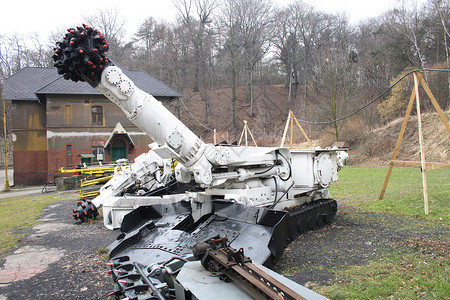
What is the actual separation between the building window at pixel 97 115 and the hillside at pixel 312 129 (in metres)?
8.76

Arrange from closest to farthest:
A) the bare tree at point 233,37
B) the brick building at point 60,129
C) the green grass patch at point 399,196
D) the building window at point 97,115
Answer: the green grass patch at point 399,196 → the brick building at point 60,129 → the building window at point 97,115 → the bare tree at point 233,37

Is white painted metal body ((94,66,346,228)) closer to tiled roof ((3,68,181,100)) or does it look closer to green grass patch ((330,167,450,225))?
green grass patch ((330,167,450,225))

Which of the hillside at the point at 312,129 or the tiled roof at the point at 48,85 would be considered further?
the tiled roof at the point at 48,85

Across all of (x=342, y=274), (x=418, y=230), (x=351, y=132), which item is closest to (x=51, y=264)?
(x=342, y=274)

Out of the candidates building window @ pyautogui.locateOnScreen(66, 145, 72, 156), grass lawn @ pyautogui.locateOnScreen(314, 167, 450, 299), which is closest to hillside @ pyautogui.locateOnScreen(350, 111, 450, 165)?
grass lawn @ pyautogui.locateOnScreen(314, 167, 450, 299)

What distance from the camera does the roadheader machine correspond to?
128 inches

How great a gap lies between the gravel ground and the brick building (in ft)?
63.2

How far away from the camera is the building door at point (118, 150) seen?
28111mm

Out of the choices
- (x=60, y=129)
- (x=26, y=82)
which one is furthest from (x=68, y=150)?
(x=26, y=82)

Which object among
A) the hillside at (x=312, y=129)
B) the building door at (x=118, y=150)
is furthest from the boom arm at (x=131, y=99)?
the building door at (x=118, y=150)

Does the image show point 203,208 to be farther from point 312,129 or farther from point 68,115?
point 312,129

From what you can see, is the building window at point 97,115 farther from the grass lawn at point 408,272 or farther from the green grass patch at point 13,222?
the grass lawn at point 408,272

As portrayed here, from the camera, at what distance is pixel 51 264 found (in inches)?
251

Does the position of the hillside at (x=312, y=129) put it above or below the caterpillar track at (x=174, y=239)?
above
